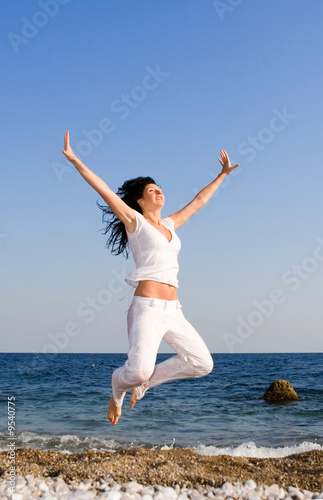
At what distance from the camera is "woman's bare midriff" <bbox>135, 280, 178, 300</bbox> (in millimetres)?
5098

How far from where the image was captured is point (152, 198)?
5.63m

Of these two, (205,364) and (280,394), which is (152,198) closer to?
(205,364)

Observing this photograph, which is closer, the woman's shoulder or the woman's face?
the woman's face

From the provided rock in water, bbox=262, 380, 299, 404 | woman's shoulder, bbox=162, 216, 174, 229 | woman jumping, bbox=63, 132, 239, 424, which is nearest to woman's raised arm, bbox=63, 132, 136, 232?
woman jumping, bbox=63, 132, 239, 424

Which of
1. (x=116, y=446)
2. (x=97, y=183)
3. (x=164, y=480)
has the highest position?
(x=97, y=183)

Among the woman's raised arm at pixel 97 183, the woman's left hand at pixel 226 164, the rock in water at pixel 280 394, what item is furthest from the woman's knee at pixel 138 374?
the rock in water at pixel 280 394

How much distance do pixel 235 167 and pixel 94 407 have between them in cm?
1257

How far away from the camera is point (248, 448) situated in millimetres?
10117

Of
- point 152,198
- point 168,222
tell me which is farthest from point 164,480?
point 152,198

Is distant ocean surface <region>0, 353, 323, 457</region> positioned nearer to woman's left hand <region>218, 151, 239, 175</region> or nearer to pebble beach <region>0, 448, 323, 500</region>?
pebble beach <region>0, 448, 323, 500</region>

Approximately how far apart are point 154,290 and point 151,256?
380 millimetres

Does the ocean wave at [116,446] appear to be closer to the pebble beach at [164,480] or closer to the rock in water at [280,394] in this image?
the pebble beach at [164,480]

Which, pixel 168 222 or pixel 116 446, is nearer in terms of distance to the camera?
pixel 168 222

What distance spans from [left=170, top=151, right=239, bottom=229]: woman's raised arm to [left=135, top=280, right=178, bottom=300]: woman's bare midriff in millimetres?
1069
